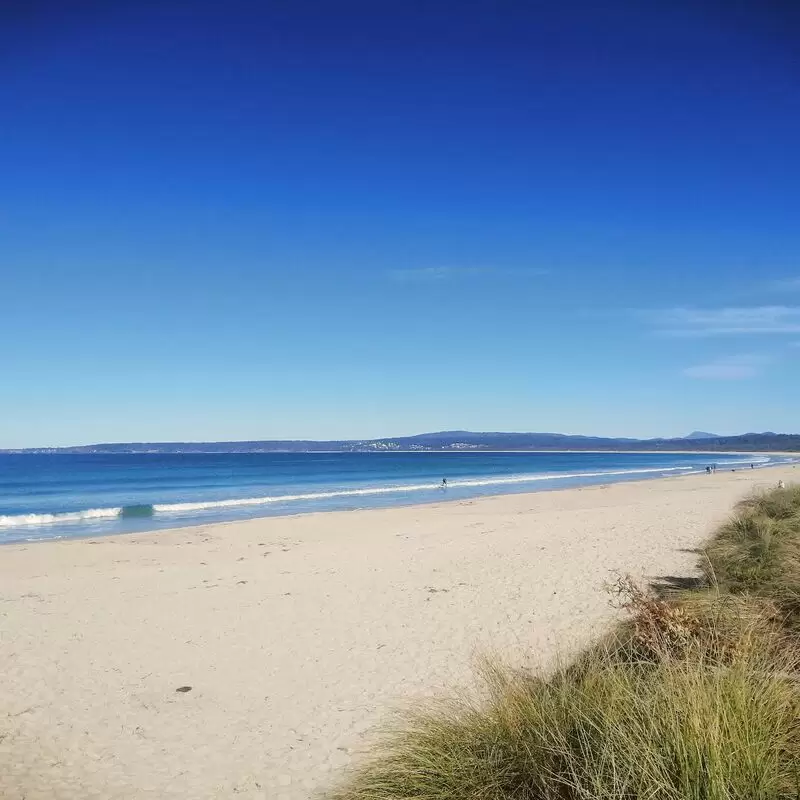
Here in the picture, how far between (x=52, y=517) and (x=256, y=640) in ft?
72.8

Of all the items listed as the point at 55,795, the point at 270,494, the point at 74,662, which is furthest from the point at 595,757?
the point at 270,494

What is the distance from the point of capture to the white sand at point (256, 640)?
4.85 meters

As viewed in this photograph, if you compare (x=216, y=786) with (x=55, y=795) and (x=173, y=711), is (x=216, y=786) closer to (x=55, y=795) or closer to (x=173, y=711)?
(x=55, y=795)

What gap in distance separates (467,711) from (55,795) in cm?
280

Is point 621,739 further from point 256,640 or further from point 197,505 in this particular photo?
point 197,505

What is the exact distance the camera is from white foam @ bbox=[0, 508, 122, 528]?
25336mm

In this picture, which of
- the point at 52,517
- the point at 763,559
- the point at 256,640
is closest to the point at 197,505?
the point at 52,517

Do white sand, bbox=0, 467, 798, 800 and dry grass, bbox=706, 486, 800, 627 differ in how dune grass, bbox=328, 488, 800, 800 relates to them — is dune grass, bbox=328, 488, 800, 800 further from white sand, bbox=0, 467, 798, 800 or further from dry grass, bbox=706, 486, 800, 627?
dry grass, bbox=706, 486, 800, 627

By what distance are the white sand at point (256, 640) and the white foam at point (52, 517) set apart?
10.0 m

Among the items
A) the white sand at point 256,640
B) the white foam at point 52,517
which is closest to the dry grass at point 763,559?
the white sand at point 256,640

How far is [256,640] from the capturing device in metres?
7.83

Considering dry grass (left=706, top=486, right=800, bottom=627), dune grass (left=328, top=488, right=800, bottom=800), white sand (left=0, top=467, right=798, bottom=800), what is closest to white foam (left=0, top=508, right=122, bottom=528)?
white sand (left=0, top=467, right=798, bottom=800)

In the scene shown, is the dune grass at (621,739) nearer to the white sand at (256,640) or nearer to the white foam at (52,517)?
the white sand at (256,640)

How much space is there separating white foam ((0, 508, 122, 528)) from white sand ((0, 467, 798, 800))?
10006 millimetres
